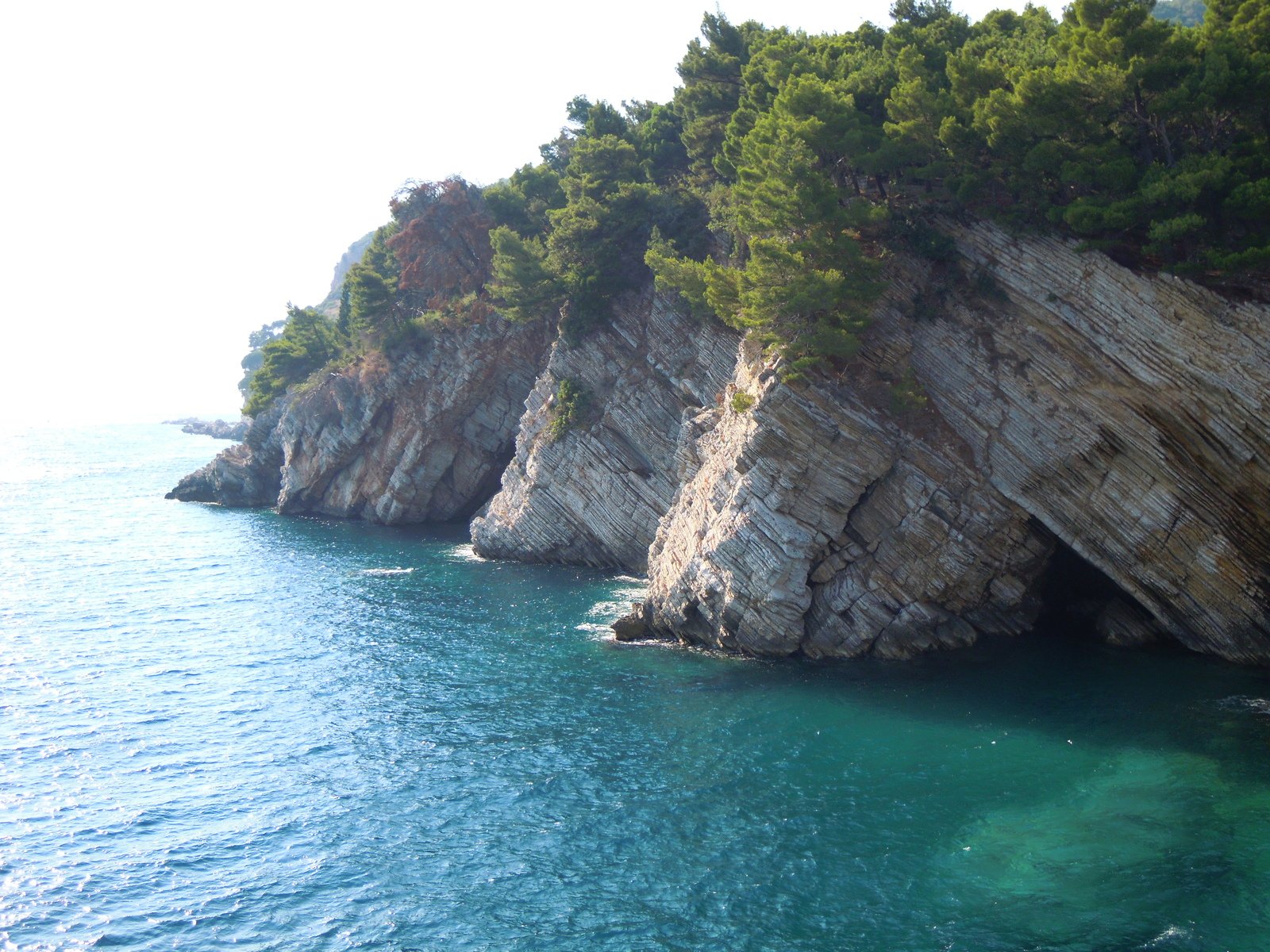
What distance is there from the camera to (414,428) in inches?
2859

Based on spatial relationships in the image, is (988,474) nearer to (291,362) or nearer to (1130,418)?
(1130,418)

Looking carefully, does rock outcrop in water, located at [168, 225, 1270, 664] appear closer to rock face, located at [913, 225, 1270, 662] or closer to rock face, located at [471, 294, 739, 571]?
rock face, located at [913, 225, 1270, 662]

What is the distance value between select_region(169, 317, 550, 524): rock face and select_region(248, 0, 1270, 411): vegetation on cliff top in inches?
342

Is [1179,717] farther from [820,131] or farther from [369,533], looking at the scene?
[369,533]

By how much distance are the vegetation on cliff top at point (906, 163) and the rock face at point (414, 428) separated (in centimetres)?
870

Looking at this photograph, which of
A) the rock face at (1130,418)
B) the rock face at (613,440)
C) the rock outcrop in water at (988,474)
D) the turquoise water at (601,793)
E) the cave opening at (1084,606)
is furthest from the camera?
the rock face at (613,440)

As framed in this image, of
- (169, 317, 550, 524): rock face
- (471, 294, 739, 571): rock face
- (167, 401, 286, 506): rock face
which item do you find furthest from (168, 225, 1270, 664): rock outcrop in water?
(167, 401, 286, 506): rock face

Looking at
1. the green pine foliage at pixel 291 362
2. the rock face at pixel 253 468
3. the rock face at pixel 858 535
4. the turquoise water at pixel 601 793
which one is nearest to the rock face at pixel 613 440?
the turquoise water at pixel 601 793

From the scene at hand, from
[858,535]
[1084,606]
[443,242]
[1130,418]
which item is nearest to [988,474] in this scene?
[1130,418]

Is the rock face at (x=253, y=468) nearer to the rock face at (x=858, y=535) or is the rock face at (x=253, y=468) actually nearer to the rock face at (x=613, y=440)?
the rock face at (x=613, y=440)

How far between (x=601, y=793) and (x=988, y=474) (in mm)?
21636

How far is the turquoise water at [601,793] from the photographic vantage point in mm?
22500

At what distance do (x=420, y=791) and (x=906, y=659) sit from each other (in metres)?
21.1

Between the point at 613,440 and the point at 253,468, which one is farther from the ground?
the point at 613,440
